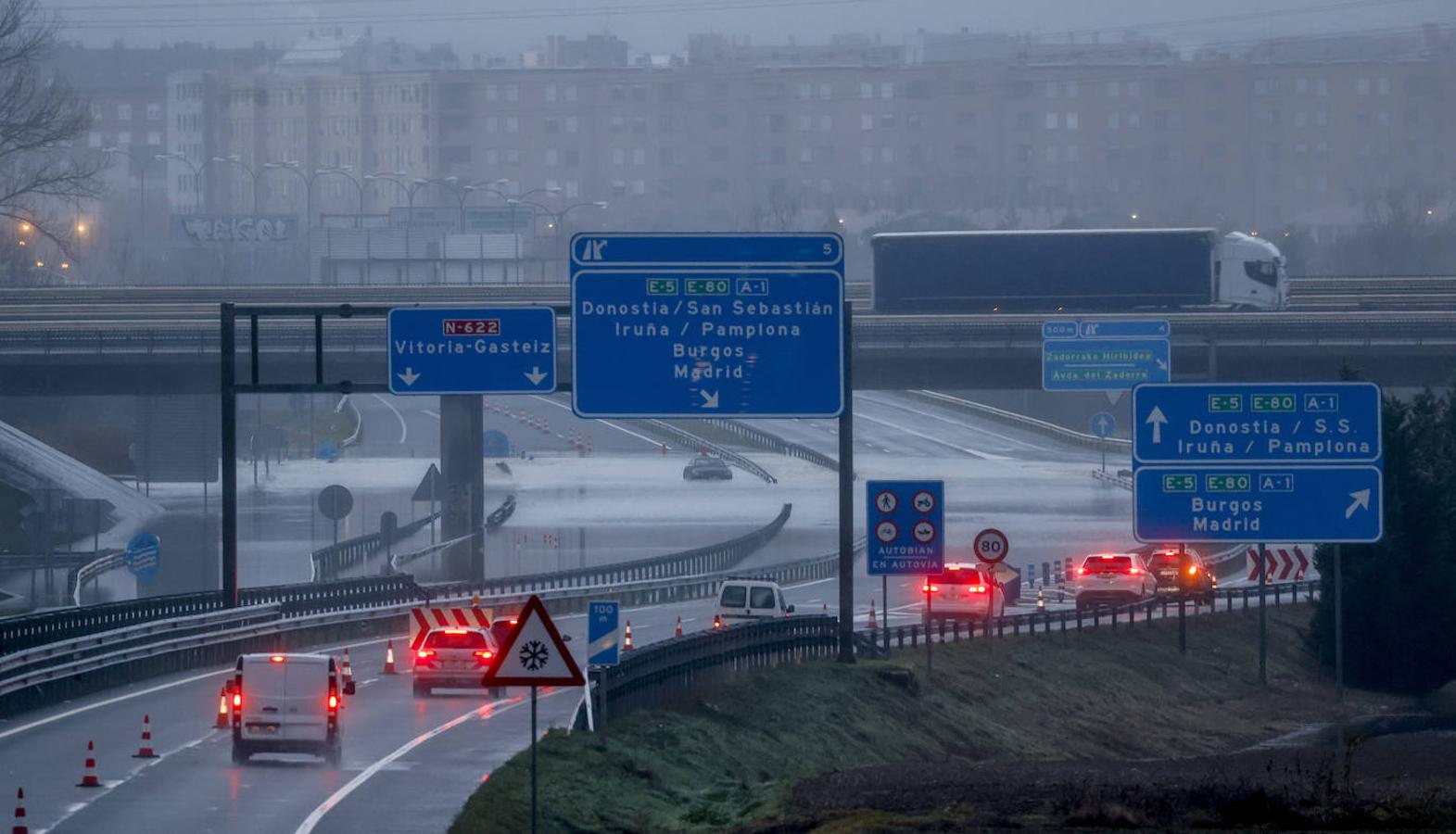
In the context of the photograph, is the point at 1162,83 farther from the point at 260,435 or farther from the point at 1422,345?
the point at 1422,345

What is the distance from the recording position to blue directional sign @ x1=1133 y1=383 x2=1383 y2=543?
33531mm

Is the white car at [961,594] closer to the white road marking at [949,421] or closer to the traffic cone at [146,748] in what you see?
the traffic cone at [146,748]

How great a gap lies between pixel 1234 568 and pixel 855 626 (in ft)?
80.5

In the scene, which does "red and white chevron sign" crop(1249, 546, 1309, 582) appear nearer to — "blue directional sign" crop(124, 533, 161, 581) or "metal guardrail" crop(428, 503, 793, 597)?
"metal guardrail" crop(428, 503, 793, 597)

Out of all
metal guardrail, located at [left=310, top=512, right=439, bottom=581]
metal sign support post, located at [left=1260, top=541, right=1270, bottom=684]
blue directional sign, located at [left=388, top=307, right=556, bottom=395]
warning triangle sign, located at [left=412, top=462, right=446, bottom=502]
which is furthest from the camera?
metal guardrail, located at [left=310, top=512, right=439, bottom=581]

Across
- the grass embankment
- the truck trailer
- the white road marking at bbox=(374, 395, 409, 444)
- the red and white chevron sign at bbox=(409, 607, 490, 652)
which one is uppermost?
the truck trailer

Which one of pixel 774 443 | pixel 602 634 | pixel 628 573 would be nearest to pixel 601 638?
pixel 602 634

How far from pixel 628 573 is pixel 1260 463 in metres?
28.8

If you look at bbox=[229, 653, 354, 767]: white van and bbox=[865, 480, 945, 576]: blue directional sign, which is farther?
bbox=[865, 480, 945, 576]: blue directional sign

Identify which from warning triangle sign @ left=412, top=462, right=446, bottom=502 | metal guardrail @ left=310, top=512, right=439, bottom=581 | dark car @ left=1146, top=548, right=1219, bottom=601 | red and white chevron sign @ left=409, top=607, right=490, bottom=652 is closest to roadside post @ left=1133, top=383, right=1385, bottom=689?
red and white chevron sign @ left=409, top=607, right=490, bottom=652

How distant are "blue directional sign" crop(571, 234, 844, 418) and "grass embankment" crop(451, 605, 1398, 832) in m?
4.52

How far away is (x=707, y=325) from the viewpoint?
2916cm

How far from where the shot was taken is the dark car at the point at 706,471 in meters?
91.6

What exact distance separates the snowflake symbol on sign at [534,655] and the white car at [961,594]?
30.5m
